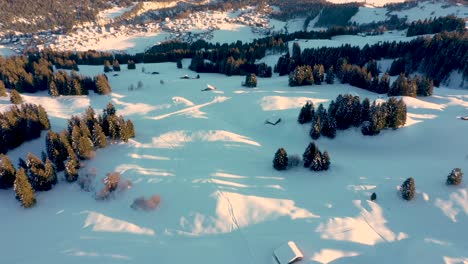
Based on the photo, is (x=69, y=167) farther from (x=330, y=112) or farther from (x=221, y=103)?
(x=330, y=112)

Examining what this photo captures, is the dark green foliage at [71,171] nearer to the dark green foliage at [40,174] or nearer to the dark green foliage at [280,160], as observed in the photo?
the dark green foliage at [40,174]

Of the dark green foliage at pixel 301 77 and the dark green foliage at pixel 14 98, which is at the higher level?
the dark green foliage at pixel 301 77

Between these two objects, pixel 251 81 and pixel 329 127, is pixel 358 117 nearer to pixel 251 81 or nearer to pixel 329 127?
pixel 329 127

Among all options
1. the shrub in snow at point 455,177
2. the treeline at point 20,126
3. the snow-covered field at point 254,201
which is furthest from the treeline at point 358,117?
the treeline at point 20,126

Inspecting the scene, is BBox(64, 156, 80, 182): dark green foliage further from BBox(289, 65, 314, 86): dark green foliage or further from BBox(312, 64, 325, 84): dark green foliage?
BBox(312, 64, 325, 84): dark green foliage

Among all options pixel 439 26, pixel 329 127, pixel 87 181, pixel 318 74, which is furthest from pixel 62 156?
pixel 439 26

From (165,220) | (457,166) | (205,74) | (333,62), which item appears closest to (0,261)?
(165,220)
